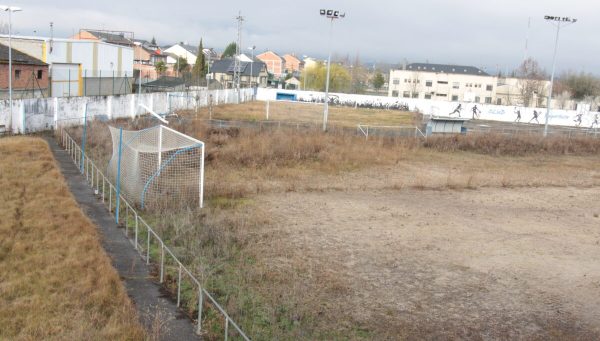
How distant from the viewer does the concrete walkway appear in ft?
28.2

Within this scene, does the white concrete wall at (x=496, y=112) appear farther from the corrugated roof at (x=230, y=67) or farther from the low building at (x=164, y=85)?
the corrugated roof at (x=230, y=67)

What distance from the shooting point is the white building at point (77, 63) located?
138ft

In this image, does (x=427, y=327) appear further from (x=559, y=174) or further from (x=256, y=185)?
(x=559, y=174)

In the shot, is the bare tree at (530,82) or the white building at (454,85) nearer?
the bare tree at (530,82)

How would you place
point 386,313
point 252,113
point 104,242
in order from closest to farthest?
point 386,313, point 104,242, point 252,113

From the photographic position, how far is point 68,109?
30516 mm

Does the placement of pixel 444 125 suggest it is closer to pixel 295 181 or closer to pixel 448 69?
pixel 295 181

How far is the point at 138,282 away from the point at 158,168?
22.3 ft

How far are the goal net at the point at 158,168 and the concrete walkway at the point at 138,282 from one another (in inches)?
46.5

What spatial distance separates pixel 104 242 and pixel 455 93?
302 ft

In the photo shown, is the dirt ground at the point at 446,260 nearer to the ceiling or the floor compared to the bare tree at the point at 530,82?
nearer to the floor

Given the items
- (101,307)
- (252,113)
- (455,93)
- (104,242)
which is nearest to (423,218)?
(104,242)

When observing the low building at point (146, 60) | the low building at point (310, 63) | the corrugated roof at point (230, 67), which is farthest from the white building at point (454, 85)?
the low building at point (146, 60)

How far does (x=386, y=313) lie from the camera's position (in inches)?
395
